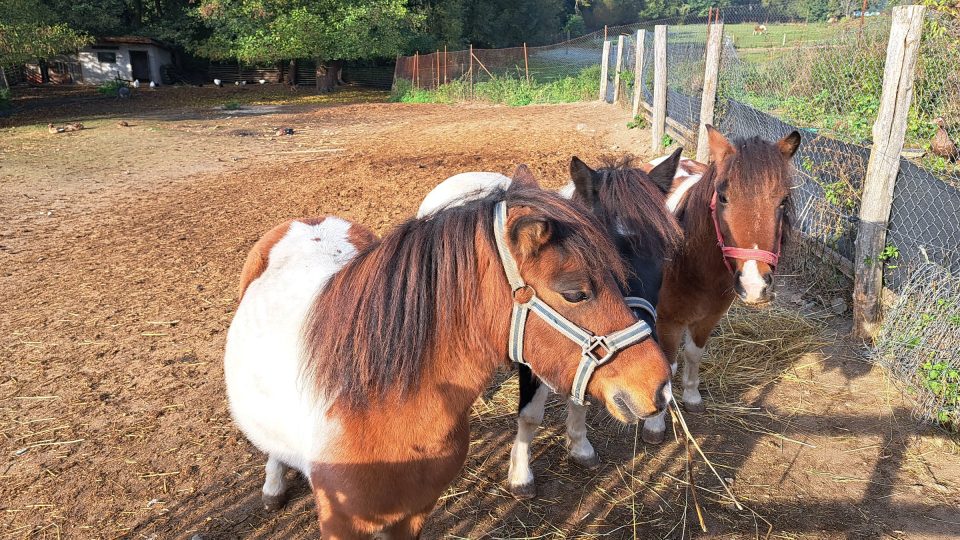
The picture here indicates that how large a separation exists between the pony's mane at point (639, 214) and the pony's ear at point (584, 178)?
0.29 feet

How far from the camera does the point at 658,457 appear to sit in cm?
361

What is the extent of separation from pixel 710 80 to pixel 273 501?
7036 millimetres

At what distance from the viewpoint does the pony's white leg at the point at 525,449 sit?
129 inches

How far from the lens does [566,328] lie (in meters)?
1.73

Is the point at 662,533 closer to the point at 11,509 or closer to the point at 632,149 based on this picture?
the point at 11,509

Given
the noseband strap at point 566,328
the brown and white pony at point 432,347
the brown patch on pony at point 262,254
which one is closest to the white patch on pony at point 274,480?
the brown patch on pony at point 262,254

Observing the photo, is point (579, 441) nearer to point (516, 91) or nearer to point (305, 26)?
point (516, 91)

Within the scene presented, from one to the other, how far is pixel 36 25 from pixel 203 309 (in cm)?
2054

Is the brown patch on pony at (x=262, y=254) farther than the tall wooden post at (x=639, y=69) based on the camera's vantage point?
No

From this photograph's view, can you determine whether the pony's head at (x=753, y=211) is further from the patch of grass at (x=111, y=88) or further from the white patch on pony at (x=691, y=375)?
the patch of grass at (x=111, y=88)

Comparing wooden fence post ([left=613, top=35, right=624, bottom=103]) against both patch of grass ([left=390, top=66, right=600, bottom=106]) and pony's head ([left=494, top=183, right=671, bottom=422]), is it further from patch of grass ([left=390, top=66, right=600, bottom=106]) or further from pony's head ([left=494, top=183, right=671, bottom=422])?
pony's head ([left=494, top=183, right=671, bottom=422])

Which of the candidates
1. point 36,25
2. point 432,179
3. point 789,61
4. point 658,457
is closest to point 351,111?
point 36,25

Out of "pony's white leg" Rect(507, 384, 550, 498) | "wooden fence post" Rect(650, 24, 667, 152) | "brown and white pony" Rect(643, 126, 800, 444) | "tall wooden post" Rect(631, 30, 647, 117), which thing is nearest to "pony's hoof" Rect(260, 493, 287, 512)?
"pony's white leg" Rect(507, 384, 550, 498)

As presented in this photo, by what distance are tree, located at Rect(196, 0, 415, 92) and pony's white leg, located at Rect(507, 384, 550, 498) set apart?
25070 millimetres
